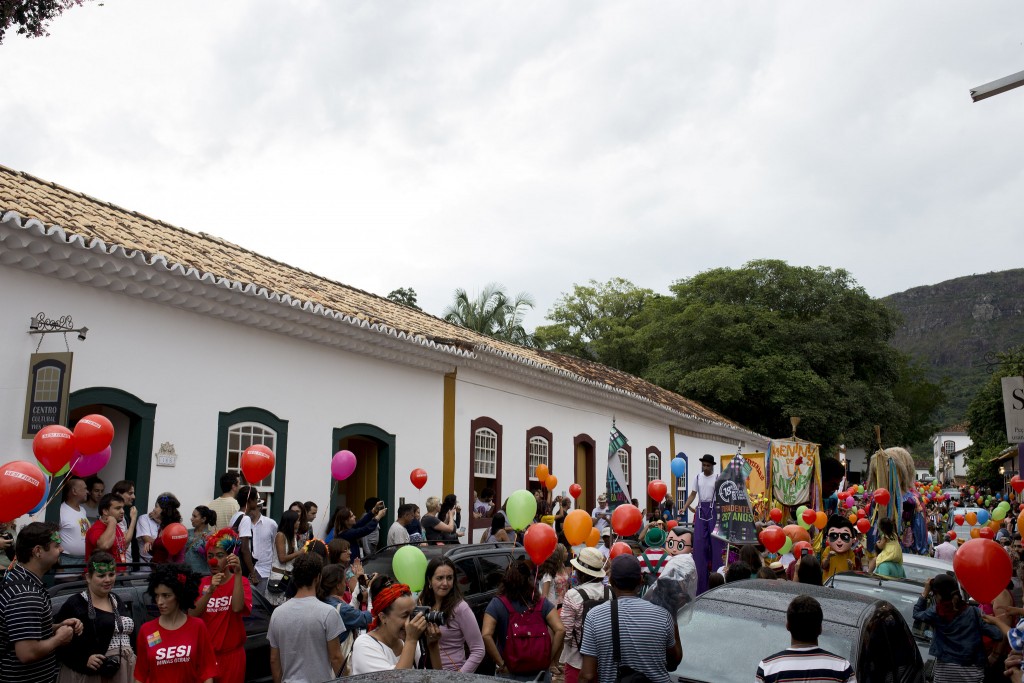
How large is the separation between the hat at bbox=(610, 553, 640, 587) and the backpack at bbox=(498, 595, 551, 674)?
0.72 m

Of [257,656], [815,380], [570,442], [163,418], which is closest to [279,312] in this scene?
[163,418]

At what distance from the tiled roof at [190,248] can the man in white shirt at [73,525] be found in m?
2.40

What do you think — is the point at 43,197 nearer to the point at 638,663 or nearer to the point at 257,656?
the point at 257,656

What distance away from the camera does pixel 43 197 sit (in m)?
10.3

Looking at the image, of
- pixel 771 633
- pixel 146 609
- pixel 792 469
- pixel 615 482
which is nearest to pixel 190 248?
pixel 146 609

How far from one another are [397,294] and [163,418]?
121 feet

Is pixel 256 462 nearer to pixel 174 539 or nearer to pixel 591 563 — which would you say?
pixel 174 539

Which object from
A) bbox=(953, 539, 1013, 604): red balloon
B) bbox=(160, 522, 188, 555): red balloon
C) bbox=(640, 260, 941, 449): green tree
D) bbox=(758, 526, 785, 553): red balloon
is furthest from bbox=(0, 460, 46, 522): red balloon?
bbox=(640, 260, 941, 449): green tree

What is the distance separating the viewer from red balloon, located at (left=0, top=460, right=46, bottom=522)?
17.8ft

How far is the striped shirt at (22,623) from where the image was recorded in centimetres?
451

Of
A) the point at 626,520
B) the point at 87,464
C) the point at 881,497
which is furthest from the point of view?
the point at 881,497

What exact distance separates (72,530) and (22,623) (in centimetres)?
348

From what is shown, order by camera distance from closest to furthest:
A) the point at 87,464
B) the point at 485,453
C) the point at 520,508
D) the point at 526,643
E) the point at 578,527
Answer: the point at 526,643 → the point at 87,464 → the point at 578,527 → the point at 520,508 → the point at 485,453

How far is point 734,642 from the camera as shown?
18.8ft
